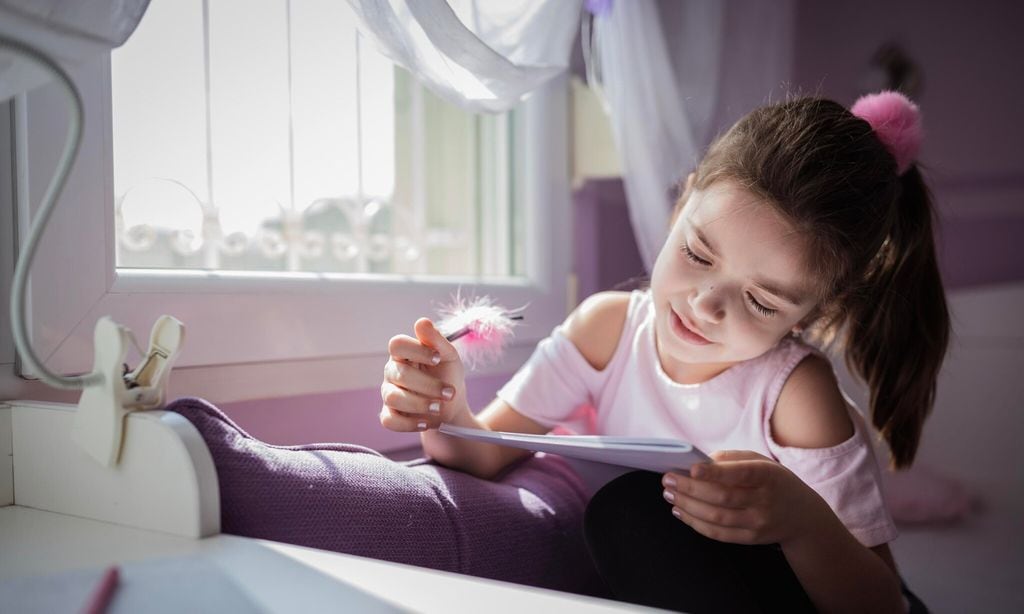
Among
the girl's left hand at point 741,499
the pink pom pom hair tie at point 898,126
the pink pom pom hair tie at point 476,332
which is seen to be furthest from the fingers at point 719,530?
the pink pom pom hair tie at point 898,126

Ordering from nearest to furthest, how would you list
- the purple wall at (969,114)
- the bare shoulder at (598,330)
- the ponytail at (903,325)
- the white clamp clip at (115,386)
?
the white clamp clip at (115,386) → the ponytail at (903,325) → the bare shoulder at (598,330) → the purple wall at (969,114)

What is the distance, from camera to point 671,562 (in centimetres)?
80

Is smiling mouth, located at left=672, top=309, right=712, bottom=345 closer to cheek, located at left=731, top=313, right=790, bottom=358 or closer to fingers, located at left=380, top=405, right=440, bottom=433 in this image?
cheek, located at left=731, top=313, right=790, bottom=358

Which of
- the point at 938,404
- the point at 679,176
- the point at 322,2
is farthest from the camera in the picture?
the point at 938,404

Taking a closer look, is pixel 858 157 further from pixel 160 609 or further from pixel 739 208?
pixel 160 609

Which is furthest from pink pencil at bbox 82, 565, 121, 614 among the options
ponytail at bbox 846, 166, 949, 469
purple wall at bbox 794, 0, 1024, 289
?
purple wall at bbox 794, 0, 1024, 289

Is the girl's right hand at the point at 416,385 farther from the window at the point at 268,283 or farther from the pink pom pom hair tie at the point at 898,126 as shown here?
the pink pom pom hair tie at the point at 898,126

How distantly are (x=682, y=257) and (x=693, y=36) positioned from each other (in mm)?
875

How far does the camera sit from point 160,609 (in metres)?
0.45

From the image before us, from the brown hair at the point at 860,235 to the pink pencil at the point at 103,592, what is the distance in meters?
0.73

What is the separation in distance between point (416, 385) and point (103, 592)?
42 centimetres

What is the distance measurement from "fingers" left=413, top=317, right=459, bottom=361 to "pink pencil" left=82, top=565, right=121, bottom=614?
0.41 metres

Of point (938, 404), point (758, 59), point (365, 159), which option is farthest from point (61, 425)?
point (938, 404)

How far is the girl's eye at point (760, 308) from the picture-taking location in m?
0.89
